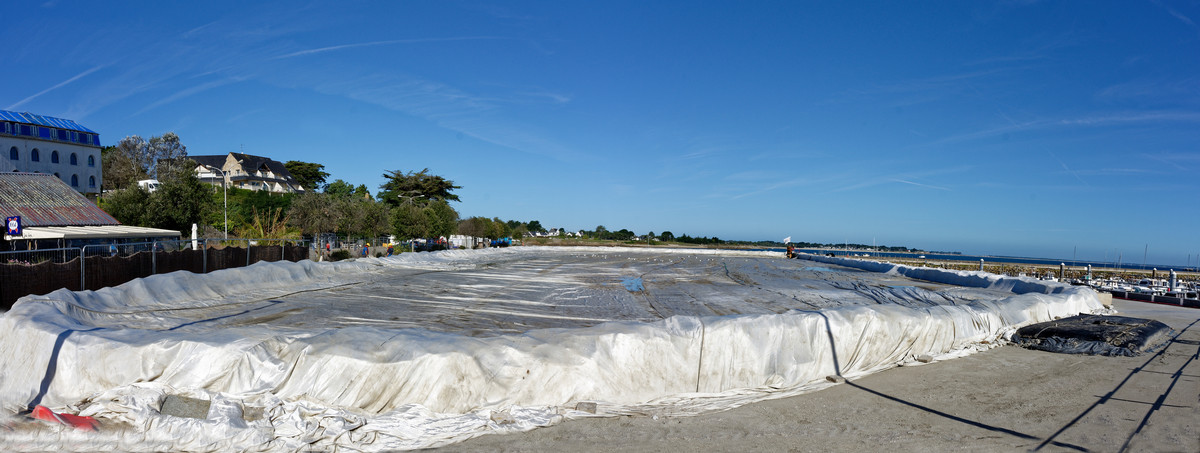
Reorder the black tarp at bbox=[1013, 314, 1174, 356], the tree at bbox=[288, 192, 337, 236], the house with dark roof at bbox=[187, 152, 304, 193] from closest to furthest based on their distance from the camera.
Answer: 1. the black tarp at bbox=[1013, 314, 1174, 356]
2. the tree at bbox=[288, 192, 337, 236]
3. the house with dark roof at bbox=[187, 152, 304, 193]

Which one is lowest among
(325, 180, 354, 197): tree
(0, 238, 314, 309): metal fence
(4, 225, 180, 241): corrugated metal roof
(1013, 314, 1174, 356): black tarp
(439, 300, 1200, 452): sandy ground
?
(439, 300, 1200, 452): sandy ground

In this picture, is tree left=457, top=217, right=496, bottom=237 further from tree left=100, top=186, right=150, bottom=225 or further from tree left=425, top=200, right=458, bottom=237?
tree left=100, top=186, right=150, bottom=225

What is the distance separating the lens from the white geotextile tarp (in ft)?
18.1

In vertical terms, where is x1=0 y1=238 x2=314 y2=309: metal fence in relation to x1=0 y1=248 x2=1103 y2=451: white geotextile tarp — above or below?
above

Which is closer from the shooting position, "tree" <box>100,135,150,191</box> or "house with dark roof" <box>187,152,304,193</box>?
"tree" <box>100,135,150,191</box>

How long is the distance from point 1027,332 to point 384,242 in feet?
137

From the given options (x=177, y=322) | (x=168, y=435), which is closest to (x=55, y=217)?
(x=177, y=322)

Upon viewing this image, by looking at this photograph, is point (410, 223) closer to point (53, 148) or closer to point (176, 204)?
point (176, 204)

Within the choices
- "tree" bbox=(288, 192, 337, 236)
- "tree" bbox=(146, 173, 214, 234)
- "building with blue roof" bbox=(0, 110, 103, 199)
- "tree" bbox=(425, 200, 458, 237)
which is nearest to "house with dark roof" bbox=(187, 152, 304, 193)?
"building with blue roof" bbox=(0, 110, 103, 199)

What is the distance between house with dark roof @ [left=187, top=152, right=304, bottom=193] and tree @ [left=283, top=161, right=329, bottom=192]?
4976 millimetres

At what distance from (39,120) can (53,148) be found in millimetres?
2419

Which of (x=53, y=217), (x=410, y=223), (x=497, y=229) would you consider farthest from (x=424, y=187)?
(x=53, y=217)

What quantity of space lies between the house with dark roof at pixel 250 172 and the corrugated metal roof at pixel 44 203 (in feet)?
162

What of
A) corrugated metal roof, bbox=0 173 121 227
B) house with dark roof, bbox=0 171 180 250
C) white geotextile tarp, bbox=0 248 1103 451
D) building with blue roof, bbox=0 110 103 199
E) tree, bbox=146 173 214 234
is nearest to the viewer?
white geotextile tarp, bbox=0 248 1103 451
